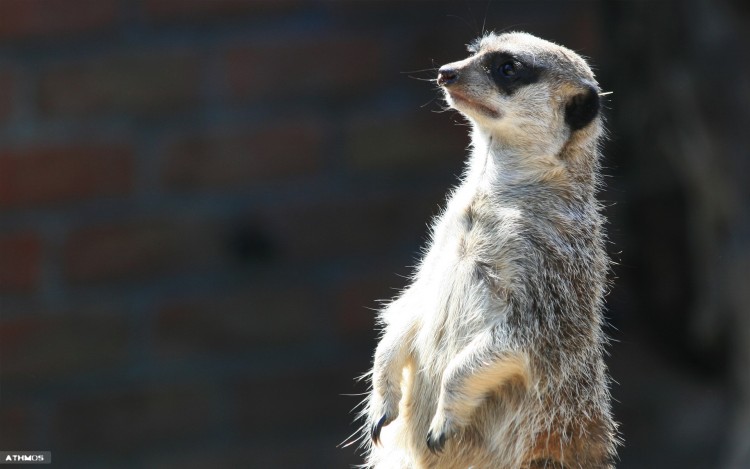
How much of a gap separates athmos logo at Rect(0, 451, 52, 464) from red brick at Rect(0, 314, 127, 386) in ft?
0.52

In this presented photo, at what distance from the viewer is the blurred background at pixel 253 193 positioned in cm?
202

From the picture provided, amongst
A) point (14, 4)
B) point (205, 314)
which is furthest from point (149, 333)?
point (14, 4)

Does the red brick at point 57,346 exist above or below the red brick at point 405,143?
below

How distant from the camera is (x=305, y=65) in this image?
6.87ft

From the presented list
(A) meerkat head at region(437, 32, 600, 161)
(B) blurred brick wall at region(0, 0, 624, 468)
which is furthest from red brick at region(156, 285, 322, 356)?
(A) meerkat head at region(437, 32, 600, 161)

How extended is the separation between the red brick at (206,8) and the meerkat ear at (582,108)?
843 millimetres

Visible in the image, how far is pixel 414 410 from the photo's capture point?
1.35 m

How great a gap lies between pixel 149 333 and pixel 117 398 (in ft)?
0.46

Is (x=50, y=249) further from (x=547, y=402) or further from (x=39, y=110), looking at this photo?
(x=547, y=402)

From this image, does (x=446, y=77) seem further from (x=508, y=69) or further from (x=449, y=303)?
(x=449, y=303)

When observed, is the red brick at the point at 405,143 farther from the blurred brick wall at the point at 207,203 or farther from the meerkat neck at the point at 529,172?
the meerkat neck at the point at 529,172

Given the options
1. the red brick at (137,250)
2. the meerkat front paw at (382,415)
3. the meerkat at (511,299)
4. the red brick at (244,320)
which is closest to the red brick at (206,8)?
the red brick at (137,250)

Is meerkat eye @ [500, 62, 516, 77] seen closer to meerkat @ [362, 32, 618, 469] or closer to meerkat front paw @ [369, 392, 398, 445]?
meerkat @ [362, 32, 618, 469]

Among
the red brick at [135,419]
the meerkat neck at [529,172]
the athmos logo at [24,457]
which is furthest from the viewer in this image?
the red brick at [135,419]
